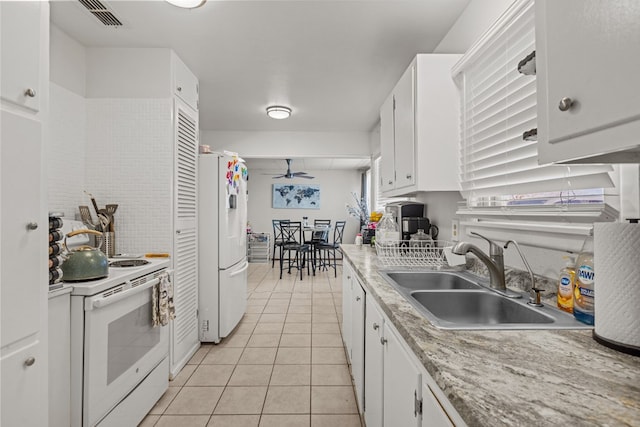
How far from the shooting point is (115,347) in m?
1.58

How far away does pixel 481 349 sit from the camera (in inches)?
29.9

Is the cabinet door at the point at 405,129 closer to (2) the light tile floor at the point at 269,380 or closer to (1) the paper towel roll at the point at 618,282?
(1) the paper towel roll at the point at 618,282

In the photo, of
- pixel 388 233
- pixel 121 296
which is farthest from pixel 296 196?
pixel 121 296

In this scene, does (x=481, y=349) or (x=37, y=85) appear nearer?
(x=481, y=349)

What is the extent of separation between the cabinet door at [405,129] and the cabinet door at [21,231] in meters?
1.73

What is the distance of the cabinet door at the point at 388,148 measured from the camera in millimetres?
2377

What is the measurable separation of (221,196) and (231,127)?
2.05 m

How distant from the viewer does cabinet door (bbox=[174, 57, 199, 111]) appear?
97.2 inches

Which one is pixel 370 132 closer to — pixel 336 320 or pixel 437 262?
pixel 336 320

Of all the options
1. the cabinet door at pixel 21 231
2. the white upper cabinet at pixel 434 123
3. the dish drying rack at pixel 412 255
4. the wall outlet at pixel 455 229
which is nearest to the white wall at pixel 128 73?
the cabinet door at pixel 21 231

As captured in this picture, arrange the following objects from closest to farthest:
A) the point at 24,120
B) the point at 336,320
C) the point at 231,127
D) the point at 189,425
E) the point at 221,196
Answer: the point at 24,120 → the point at 189,425 → the point at 221,196 → the point at 336,320 → the point at 231,127

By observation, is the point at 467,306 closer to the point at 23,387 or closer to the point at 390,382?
the point at 390,382

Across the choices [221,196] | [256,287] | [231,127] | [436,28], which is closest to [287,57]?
[436,28]

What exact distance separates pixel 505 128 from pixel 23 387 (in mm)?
2092
